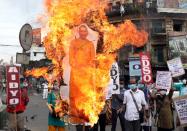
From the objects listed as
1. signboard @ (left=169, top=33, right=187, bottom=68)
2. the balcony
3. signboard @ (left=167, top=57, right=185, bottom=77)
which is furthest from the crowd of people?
the balcony

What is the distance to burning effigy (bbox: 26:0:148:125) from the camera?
9992 millimetres

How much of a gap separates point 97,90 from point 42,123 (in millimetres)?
8098

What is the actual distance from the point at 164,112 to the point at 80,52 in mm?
3479

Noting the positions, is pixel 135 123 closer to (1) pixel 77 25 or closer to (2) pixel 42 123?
(1) pixel 77 25

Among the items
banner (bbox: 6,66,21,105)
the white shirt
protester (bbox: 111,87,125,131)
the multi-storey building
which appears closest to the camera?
banner (bbox: 6,66,21,105)

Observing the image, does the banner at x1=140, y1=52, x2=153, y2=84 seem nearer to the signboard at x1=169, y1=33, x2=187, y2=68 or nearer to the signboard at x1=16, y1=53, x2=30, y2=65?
the signboard at x1=16, y1=53, x2=30, y2=65

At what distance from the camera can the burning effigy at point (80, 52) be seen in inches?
393

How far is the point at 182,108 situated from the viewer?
12156 mm

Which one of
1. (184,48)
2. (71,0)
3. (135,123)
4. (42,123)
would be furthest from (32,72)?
(184,48)

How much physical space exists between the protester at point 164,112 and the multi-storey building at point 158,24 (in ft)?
119

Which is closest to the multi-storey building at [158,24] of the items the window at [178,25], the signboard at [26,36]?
the window at [178,25]

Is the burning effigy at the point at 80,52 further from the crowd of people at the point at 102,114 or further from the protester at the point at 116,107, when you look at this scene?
the protester at the point at 116,107

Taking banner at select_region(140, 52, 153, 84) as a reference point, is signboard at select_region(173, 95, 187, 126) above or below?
below

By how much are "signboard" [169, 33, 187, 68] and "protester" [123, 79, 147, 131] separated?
3572cm
